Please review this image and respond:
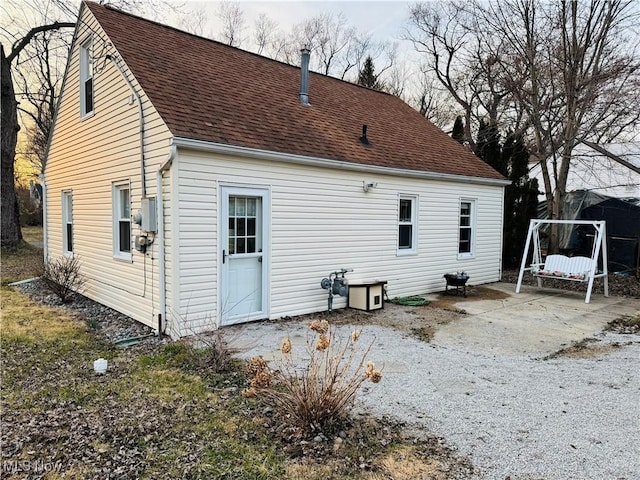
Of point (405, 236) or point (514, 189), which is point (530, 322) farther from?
point (514, 189)

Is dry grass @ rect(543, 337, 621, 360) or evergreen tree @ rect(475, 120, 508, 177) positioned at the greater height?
evergreen tree @ rect(475, 120, 508, 177)

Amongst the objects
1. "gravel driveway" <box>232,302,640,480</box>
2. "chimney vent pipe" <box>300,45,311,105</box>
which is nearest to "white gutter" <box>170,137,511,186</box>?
"chimney vent pipe" <box>300,45,311,105</box>

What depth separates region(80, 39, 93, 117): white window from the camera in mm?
8672

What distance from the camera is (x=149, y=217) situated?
245 inches

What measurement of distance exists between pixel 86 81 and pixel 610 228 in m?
15.7

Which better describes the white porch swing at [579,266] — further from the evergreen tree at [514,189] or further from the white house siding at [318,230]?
the evergreen tree at [514,189]

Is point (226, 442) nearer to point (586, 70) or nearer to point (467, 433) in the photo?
point (467, 433)

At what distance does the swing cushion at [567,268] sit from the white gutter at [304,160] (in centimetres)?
266

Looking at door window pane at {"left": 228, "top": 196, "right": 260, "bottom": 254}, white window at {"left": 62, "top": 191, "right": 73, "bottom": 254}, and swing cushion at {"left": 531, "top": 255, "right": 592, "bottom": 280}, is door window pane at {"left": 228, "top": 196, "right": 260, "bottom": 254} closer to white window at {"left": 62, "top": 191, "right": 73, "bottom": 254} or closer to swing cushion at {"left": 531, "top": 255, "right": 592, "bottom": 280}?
white window at {"left": 62, "top": 191, "right": 73, "bottom": 254}

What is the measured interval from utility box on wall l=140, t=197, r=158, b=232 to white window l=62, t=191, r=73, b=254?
499 cm

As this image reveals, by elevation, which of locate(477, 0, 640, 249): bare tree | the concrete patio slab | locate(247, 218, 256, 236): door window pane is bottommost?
the concrete patio slab

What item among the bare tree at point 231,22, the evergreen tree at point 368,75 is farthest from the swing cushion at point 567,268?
the bare tree at point 231,22

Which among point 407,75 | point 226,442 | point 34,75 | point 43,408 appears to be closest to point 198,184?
point 43,408

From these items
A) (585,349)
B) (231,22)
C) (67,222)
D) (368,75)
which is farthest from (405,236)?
(231,22)
